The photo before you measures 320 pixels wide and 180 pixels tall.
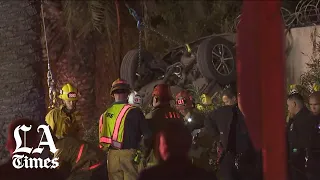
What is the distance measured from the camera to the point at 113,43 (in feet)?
61.0

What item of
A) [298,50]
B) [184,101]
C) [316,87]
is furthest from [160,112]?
[298,50]

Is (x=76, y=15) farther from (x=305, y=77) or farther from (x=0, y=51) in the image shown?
(x=0, y=51)

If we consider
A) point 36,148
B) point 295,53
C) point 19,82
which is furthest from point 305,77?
point 36,148

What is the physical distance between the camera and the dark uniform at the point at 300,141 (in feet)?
27.8

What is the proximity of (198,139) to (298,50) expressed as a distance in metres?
5.62

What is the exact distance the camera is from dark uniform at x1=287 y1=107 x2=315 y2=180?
847 cm

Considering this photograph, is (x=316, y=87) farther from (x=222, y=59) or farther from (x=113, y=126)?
(x=222, y=59)

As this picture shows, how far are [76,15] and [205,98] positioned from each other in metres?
5.20

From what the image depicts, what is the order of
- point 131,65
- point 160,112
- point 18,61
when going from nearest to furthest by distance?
point 160,112
point 18,61
point 131,65

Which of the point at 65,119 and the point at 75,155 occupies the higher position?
the point at 65,119

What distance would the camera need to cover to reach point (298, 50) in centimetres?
1464

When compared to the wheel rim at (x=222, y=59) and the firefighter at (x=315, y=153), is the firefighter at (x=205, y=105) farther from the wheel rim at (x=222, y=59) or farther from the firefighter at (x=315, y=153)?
the firefighter at (x=315, y=153)

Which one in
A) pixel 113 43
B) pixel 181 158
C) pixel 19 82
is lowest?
pixel 181 158

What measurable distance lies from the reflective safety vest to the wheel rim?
24.2 feet
